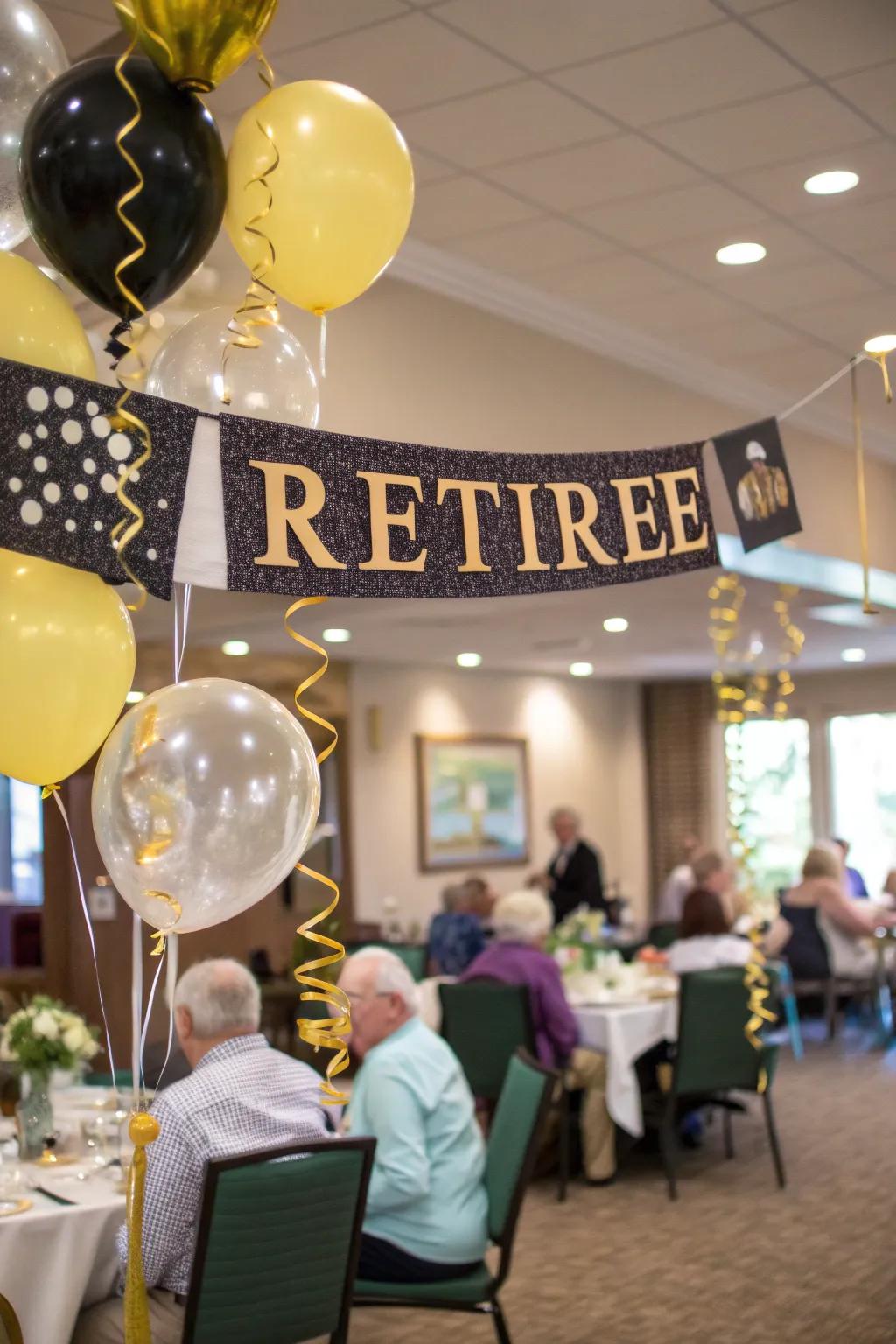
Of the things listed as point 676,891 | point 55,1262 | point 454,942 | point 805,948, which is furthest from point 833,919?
point 55,1262

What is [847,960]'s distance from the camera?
10211 mm

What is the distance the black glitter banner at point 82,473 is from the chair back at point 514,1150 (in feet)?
7.69

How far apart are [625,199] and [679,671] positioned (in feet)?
34.1

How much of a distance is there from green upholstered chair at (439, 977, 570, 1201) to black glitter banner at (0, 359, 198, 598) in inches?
189

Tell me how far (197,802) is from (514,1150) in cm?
227

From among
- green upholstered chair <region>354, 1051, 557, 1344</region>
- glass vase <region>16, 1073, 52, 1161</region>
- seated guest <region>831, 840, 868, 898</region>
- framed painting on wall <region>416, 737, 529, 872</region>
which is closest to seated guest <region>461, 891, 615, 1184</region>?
green upholstered chair <region>354, 1051, 557, 1344</region>

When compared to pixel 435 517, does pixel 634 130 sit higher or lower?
higher

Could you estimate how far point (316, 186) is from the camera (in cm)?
196

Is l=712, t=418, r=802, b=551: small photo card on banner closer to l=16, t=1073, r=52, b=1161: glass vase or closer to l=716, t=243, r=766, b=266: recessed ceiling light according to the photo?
l=716, t=243, r=766, b=266: recessed ceiling light

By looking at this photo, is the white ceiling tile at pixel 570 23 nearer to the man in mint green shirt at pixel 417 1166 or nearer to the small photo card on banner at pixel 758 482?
the small photo card on banner at pixel 758 482

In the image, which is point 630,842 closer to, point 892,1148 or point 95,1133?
point 892,1148

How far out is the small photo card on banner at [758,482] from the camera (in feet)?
9.27

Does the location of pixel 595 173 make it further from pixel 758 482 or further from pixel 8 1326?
pixel 8 1326

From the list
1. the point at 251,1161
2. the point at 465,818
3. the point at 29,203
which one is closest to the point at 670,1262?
the point at 251,1161
